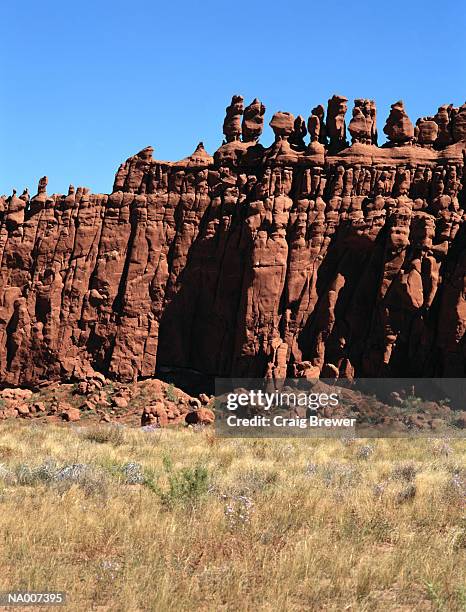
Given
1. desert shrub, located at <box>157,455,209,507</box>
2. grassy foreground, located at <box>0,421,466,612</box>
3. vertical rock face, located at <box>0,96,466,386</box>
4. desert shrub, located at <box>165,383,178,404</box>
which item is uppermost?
vertical rock face, located at <box>0,96,466,386</box>

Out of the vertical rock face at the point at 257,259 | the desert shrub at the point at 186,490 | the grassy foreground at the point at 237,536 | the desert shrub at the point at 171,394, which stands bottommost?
the grassy foreground at the point at 237,536

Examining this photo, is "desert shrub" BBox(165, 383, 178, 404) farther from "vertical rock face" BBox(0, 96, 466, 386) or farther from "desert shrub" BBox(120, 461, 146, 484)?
"desert shrub" BBox(120, 461, 146, 484)

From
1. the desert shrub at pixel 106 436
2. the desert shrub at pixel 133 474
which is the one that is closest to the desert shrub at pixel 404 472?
the desert shrub at pixel 133 474

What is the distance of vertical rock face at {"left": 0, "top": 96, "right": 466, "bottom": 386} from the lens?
31000 mm

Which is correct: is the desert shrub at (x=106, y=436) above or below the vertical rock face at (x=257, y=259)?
below

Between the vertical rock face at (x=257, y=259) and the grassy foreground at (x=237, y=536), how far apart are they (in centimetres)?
1738

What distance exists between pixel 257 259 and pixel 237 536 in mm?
24682

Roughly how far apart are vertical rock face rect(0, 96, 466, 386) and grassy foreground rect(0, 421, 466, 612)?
684 inches

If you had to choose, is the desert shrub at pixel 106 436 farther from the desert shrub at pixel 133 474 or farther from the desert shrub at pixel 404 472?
the desert shrub at pixel 404 472

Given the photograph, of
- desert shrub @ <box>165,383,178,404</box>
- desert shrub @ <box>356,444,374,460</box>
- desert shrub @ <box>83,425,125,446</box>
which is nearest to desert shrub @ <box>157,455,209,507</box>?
desert shrub @ <box>356,444,374,460</box>

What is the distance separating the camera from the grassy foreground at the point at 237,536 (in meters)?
6.47

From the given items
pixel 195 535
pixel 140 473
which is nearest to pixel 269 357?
pixel 140 473

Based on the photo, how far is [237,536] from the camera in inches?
327

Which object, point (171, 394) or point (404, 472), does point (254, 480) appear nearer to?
point (404, 472)
